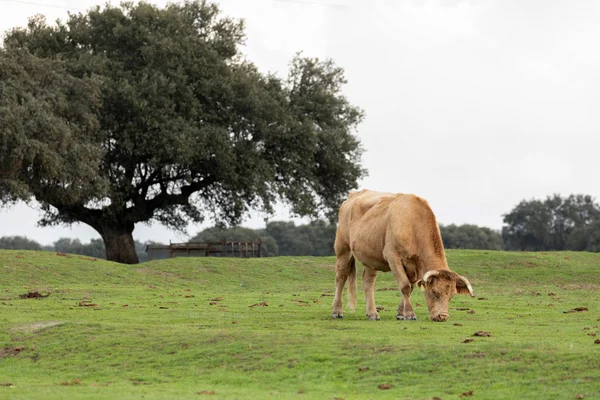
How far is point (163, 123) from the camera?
154 feet

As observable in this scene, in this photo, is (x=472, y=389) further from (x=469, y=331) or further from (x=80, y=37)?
(x=80, y=37)

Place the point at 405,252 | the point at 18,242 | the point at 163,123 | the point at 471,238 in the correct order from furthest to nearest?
the point at 18,242 < the point at 471,238 < the point at 163,123 < the point at 405,252

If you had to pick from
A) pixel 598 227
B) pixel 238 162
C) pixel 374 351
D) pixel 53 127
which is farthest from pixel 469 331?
pixel 598 227

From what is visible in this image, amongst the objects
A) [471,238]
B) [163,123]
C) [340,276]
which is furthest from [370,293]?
[471,238]

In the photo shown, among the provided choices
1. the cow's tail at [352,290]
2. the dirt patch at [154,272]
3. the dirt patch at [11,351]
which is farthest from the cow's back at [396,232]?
the dirt patch at [154,272]

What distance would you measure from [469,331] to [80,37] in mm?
38710

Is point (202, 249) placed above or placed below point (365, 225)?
above

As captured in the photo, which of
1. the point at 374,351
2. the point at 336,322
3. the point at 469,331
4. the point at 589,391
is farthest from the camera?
the point at 336,322

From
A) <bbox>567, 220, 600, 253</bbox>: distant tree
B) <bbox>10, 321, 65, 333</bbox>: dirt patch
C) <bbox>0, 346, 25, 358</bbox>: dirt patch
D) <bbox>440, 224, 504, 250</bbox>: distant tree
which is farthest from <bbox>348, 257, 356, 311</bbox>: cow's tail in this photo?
<bbox>440, 224, 504, 250</bbox>: distant tree

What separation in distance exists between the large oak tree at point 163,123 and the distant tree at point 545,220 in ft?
222

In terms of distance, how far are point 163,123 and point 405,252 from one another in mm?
30104

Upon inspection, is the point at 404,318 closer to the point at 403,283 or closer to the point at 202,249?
the point at 403,283

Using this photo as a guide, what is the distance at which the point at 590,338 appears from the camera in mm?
15711

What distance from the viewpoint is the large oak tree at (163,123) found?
145 feet
